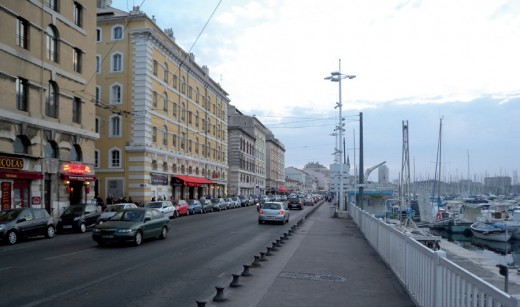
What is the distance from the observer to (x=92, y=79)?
3275 centimetres

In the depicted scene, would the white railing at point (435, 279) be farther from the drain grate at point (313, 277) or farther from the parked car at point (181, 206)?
the parked car at point (181, 206)

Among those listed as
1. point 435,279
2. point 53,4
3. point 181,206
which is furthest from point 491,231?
point 53,4

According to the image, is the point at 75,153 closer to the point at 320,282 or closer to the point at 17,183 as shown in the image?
the point at 17,183

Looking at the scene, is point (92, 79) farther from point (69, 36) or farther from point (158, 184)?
point (158, 184)

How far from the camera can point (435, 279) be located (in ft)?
20.9

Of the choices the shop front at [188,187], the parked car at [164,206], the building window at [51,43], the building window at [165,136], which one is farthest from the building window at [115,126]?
the building window at [51,43]

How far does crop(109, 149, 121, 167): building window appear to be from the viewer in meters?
42.4

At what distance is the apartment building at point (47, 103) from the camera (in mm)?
24438

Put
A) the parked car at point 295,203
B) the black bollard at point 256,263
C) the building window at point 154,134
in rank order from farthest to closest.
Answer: the parked car at point 295,203 < the building window at point 154,134 < the black bollard at point 256,263

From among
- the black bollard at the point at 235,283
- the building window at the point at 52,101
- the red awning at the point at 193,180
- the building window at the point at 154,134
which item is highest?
the building window at the point at 52,101

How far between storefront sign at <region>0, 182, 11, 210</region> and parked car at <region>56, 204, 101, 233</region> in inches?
117

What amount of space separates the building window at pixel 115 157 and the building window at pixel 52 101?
13.8 meters

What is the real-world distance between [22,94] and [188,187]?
101ft

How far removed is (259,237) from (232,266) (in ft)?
27.4
